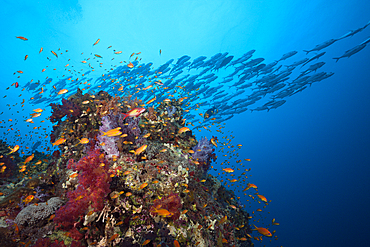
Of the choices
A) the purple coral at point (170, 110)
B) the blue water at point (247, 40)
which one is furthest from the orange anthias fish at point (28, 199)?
the blue water at point (247, 40)

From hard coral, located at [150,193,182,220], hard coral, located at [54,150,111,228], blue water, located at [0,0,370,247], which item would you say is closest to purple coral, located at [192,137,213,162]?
hard coral, located at [150,193,182,220]

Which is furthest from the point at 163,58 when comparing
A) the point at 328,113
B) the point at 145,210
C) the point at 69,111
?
the point at 328,113

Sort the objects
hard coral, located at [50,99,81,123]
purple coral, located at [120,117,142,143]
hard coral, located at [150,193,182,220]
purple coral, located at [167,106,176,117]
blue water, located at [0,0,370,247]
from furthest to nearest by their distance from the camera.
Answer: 1. blue water, located at [0,0,370,247]
2. purple coral, located at [167,106,176,117]
3. hard coral, located at [50,99,81,123]
4. purple coral, located at [120,117,142,143]
5. hard coral, located at [150,193,182,220]

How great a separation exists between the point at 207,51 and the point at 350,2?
126 feet

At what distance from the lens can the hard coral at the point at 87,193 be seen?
279 centimetres

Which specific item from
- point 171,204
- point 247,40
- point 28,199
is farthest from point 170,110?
point 247,40

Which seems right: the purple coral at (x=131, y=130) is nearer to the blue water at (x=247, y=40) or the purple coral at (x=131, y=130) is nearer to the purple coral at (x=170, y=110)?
the purple coral at (x=170, y=110)

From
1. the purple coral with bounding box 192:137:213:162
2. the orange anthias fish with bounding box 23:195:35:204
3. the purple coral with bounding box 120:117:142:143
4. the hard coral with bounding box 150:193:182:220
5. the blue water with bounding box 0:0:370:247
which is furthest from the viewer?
the blue water with bounding box 0:0:370:247

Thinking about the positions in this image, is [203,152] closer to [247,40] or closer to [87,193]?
[87,193]

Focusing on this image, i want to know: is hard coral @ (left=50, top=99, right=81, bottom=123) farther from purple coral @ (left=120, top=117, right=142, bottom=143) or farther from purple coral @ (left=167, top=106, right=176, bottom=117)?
purple coral @ (left=167, top=106, right=176, bottom=117)

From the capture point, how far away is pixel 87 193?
3.02 meters

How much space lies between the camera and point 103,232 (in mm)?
2760

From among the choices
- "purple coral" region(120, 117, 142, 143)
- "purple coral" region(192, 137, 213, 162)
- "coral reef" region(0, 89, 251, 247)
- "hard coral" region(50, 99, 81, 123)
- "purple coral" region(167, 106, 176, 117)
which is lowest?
"coral reef" region(0, 89, 251, 247)

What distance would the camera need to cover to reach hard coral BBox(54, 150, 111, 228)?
2793mm
